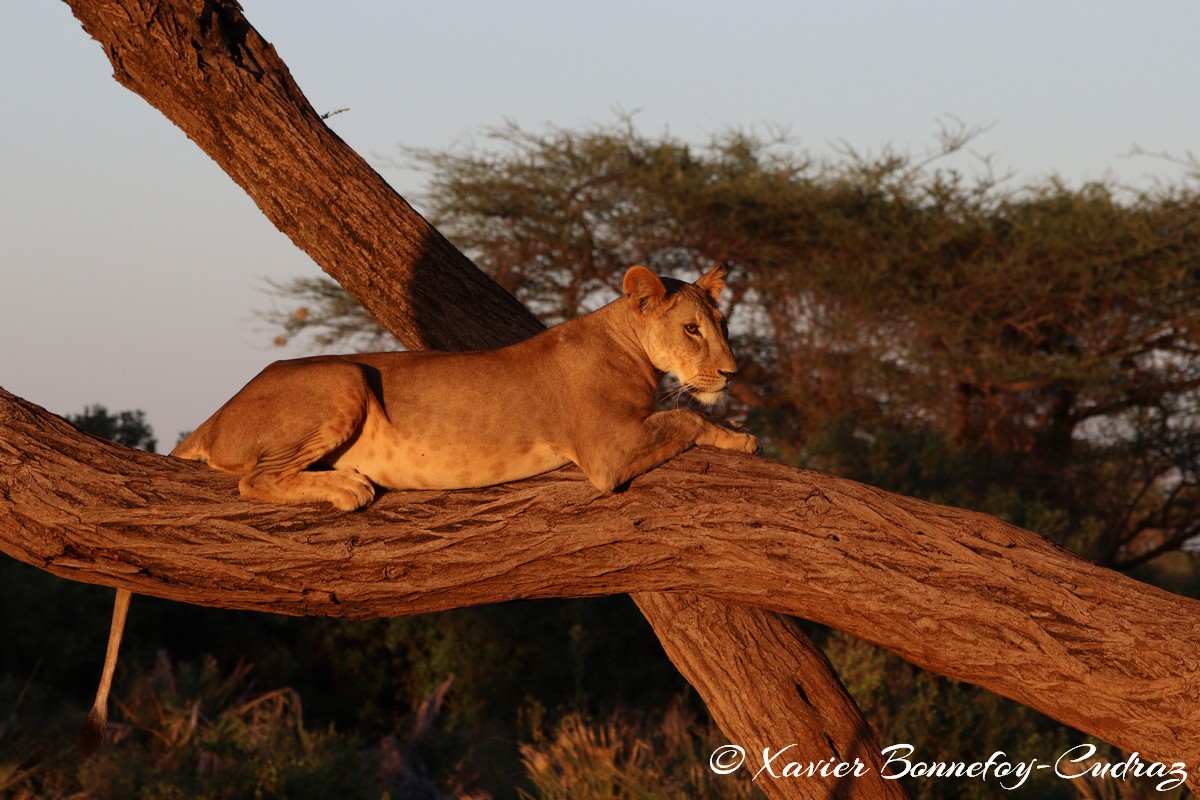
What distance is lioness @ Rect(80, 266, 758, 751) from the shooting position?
4543mm

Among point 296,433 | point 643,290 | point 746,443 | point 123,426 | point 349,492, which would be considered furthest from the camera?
point 123,426

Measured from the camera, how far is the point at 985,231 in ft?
56.7

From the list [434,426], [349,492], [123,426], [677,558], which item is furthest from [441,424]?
[123,426]

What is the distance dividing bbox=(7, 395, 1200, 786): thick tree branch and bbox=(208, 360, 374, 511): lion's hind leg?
0.08 metres

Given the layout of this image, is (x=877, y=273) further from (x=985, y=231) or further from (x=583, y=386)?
(x=583, y=386)

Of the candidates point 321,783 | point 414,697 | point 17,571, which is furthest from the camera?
point 414,697

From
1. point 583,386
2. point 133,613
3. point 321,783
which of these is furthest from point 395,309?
point 133,613

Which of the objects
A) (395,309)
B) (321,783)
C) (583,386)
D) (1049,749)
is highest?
(395,309)

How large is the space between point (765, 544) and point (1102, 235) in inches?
537

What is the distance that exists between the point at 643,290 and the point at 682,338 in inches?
8.9

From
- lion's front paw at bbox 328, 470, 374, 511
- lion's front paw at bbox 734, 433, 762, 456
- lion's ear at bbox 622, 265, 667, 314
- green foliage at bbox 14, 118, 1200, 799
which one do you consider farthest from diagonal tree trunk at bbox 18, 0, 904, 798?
green foliage at bbox 14, 118, 1200, 799

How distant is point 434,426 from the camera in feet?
15.4

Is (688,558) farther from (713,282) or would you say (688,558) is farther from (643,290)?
(713,282)

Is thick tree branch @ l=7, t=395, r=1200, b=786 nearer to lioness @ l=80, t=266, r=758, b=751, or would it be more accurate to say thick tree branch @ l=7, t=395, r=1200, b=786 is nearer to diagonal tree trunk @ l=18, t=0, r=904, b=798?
lioness @ l=80, t=266, r=758, b=751
